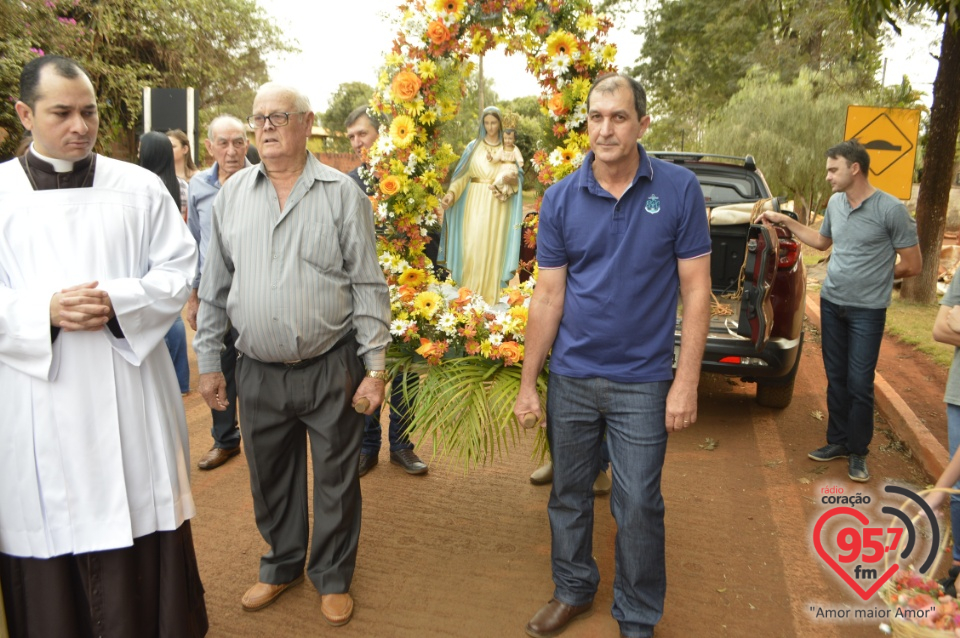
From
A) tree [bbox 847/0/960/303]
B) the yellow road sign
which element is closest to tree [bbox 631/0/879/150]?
tree [bbox 847/0/960/303]

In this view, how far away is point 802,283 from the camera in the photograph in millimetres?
6105

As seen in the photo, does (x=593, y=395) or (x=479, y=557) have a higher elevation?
(x=593, y=395)

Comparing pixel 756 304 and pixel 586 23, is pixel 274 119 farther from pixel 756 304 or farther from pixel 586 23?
pixel 756 304

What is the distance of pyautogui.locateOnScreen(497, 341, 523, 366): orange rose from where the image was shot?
3832 millimetres

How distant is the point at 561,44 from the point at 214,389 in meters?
2.57

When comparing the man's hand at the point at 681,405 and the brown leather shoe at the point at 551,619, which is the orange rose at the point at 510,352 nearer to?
the man's hand at the point at 681,405

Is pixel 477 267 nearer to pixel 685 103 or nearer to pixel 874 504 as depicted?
pixel 874 504

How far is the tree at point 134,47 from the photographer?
1130cm

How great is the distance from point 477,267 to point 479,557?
Result: 178 centimetres

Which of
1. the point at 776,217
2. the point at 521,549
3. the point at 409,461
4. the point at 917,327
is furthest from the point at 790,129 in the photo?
the point at 521,549

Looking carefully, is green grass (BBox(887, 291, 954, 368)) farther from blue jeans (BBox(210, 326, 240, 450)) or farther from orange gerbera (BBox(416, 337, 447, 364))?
blue jeans (BBox(210, 326, 240, 450))

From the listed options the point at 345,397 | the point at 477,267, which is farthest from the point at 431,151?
the point at 345,397

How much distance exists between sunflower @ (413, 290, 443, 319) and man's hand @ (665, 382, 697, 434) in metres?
1.55

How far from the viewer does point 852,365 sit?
16.7 feet
